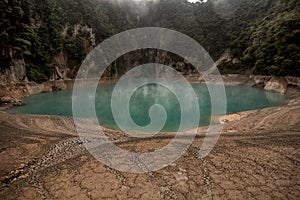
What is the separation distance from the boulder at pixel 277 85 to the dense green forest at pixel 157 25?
1122 mm

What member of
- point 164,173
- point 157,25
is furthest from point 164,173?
point 157,25

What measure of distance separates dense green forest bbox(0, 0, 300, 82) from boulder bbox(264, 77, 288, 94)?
3.68ft

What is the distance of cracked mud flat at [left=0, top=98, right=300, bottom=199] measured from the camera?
6.03 meters

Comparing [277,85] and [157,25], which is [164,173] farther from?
[157,25]

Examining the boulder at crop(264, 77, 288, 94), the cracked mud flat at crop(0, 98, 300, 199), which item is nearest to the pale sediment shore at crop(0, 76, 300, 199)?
the cracked mud flat at crop(0, 98, 300, 199)

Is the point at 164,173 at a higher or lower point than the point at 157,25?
lower

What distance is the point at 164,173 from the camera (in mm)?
6992

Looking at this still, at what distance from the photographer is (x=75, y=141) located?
10281 mm

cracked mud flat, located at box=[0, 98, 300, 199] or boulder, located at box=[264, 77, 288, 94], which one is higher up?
boulder, located at box=[264, 77, 288, 94]

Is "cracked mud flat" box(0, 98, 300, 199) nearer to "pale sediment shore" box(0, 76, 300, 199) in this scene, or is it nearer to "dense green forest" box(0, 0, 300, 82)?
"pale sediment shore" box(0, 76, 300, 199)

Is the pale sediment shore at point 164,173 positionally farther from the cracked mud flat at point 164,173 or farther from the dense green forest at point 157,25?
the dense green forest at point 157,25

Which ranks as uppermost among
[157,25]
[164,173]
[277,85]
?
[157,25]

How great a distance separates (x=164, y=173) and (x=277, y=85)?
33.5m

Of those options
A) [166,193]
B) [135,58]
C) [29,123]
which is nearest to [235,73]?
[135,58]
